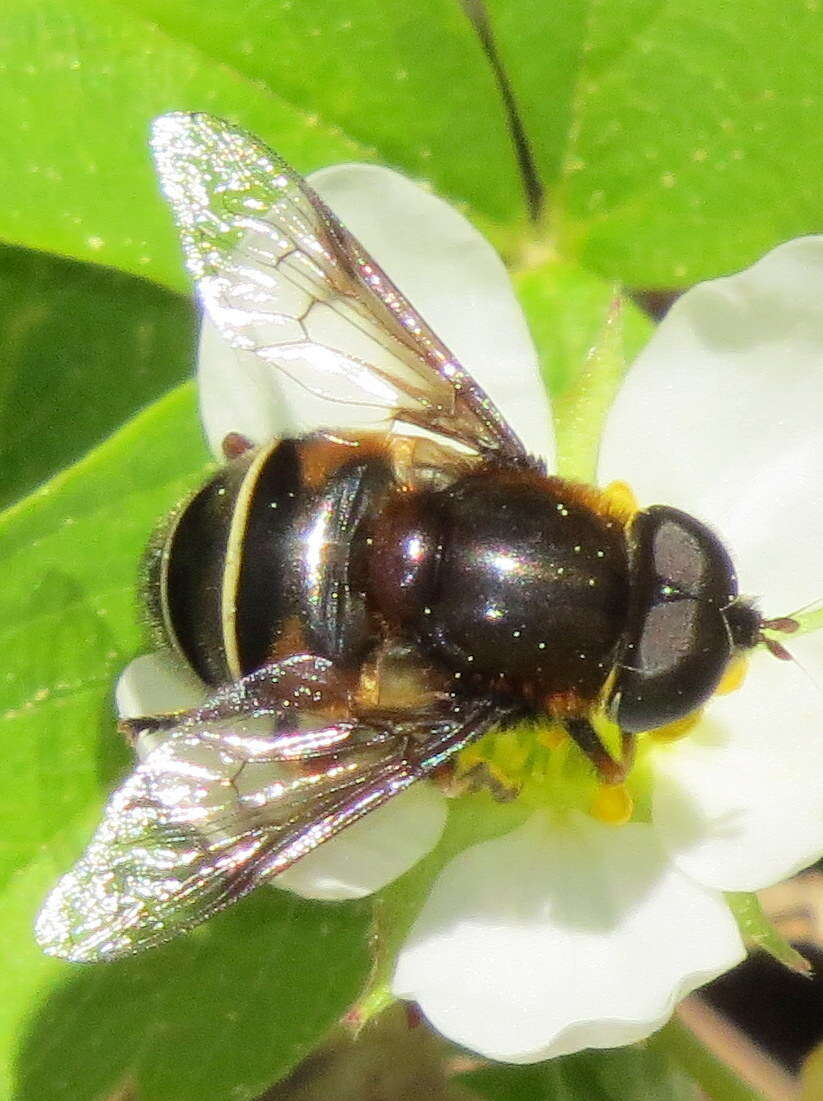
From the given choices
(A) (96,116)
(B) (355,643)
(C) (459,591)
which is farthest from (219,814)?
(A) (96,116)

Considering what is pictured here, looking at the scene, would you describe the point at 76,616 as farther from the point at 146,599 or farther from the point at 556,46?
the point at 556,46

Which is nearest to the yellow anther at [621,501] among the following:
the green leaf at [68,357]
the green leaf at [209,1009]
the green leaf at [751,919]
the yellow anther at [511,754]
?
the yellow anther at [511,754]

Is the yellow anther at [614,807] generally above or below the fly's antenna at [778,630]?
below

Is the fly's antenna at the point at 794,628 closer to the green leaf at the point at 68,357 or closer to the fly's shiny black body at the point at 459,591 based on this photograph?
the fly's shiny black body at the point at 459,591

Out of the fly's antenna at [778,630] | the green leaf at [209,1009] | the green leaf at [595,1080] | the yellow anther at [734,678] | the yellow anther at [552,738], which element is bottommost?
the green leaf at [595,1080]

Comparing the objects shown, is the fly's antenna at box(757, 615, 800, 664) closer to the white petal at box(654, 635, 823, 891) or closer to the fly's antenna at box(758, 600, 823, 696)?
the fly's antenna at box(758, 600, 823, 696)

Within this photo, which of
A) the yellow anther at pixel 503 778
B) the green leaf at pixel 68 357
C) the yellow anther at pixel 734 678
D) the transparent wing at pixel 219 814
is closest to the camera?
the transparent wing at pixel 219 814

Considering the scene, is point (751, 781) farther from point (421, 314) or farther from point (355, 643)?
point (421, 314)
